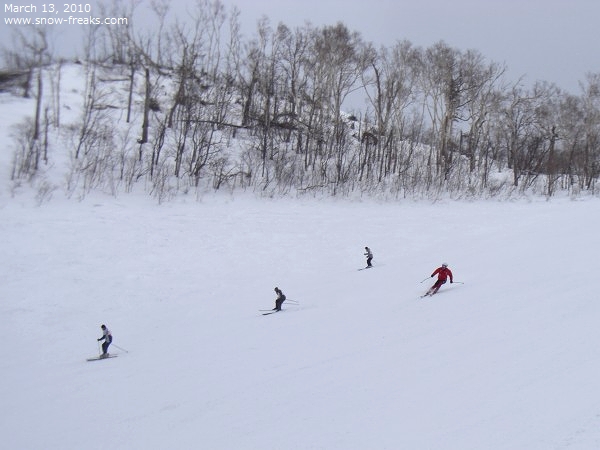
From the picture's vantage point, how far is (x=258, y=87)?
49156mm

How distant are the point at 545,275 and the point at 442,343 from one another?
6622 mm

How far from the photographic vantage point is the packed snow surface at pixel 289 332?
7.59 metres

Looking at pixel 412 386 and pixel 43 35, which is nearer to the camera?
pixel 412 386

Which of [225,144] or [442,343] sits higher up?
[225,144]

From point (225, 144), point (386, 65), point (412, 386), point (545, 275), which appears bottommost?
point (412, 386)

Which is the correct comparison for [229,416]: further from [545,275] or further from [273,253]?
[273,253]

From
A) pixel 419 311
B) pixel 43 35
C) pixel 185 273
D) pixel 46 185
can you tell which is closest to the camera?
pixel 419 311

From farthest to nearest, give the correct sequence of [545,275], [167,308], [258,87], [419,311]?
[258,87] < [167,308] < [545,275] < [419,311]

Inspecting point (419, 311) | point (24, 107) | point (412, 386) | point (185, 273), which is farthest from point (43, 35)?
point (412, 386)

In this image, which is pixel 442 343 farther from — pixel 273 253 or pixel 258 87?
pixel 258 87

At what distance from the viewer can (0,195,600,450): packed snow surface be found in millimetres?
7594

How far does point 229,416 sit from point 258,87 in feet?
145

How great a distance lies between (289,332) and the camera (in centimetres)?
1399

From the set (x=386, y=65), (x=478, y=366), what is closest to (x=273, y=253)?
(x=478, y=366)
